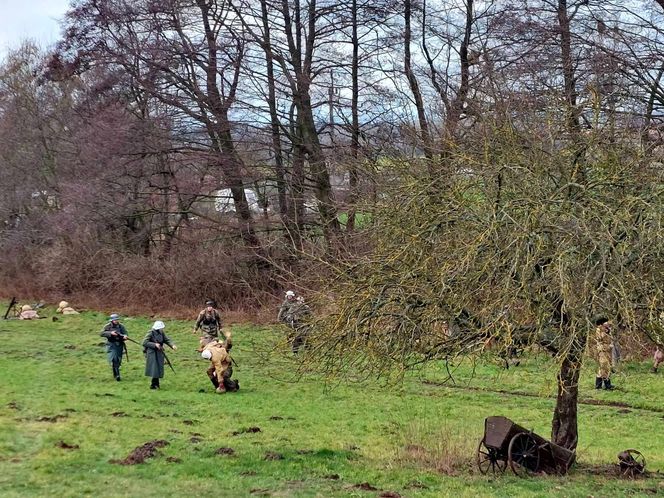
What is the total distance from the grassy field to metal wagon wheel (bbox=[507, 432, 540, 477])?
313mm

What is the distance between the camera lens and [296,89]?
3334cm

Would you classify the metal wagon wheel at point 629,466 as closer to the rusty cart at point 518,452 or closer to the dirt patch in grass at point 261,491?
the rusty cart at point 518,452

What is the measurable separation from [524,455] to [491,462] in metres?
0.51

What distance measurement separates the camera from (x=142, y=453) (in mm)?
12500

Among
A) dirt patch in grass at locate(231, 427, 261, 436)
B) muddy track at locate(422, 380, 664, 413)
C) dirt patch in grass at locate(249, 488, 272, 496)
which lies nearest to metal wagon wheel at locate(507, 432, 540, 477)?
dirt patch in grass at locate(249, 488, 272, 496)

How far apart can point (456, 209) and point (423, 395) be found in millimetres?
9041

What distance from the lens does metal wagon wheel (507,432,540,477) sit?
12091mm

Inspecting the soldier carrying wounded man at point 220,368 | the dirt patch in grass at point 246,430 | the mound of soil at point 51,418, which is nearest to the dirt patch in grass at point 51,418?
the mound of soil at point 51,418

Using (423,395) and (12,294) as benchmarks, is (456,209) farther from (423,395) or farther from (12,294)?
(12,294)

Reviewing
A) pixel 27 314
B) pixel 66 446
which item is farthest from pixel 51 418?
pixel 27 314

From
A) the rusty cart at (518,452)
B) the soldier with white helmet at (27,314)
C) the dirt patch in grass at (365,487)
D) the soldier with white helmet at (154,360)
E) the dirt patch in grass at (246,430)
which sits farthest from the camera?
the soldier with white helmet at (27,314)

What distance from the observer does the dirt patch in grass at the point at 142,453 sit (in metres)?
12.1

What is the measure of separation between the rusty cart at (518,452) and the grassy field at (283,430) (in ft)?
0.94

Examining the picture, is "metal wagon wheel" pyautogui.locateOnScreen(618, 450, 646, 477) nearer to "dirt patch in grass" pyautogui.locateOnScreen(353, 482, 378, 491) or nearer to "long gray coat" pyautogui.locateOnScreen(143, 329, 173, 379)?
"dirt patch in grass" pyautogui.locateOnScreen(353, 482, 378, 491)
